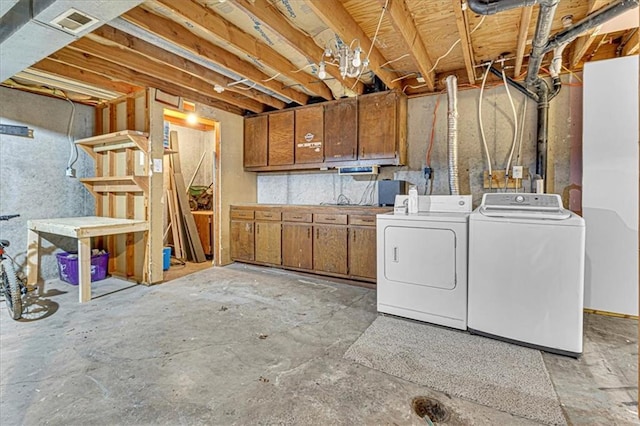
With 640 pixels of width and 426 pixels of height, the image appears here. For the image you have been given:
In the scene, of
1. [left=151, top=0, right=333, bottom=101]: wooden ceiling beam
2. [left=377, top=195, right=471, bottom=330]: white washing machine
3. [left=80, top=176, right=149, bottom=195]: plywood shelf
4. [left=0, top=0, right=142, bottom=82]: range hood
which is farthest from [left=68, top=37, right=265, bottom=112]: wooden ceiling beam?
[left=377, top=195, right=471, bottom=330]: white washing machine

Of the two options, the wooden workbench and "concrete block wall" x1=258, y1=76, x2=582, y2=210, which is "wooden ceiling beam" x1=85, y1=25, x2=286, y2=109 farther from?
"concrete block wall" x1=258, y1=76, x2=582, y2=210

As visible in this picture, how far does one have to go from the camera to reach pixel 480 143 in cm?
357

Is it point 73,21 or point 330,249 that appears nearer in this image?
point 73,21

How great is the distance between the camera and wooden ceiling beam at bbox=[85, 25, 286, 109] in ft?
8.43

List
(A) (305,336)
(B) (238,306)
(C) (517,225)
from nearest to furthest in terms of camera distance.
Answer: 1. (C) (517,225)
2. (A) (305,336)
3. (B) (238,306)

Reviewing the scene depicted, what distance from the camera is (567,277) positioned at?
2033mm

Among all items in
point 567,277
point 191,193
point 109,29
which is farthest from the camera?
point 191,193

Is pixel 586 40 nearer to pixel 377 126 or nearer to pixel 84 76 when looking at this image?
pixel 377 126

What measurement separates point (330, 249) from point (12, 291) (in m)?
3.10

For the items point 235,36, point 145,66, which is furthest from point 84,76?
point 235,36

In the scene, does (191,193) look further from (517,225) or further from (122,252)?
(517,225)

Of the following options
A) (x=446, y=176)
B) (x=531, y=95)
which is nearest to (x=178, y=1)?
(x=446, y=176)

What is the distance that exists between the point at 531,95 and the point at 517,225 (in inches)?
75.2

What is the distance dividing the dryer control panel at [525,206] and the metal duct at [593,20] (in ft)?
4.00
